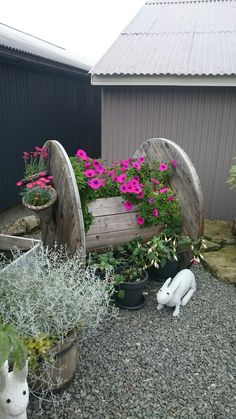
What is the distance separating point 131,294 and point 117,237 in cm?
64

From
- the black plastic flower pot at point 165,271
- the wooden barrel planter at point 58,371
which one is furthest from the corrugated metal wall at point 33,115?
the wooden barrel planter at point 58,371

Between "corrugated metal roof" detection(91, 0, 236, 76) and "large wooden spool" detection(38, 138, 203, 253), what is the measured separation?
1771 mm

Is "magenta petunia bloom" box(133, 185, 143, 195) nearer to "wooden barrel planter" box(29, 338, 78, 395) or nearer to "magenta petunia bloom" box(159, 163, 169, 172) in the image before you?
"magenta petunia bloom" box(159, 163, 169, 172)

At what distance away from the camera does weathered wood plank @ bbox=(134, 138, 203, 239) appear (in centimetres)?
354

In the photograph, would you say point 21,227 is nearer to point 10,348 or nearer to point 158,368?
point 158,368

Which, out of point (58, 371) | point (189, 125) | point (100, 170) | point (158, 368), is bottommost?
point (158, 368)

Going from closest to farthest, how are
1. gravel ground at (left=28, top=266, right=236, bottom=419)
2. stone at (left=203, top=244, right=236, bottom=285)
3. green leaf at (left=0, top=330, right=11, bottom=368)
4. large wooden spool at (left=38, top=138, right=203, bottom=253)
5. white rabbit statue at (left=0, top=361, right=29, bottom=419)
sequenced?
1. green leaf at (left=0, top=330, right=11, bottom=368)
2. white rabbit statue at (left=0, top=361, right=29, bottom=419)
3. gravel ground at (left=28, top=266, right=236, bottom=419)
4. large wooden spool at (left=38, top=138, right=203, bottom=253)
5. stone at (left=203, top=244, right=236, bottom=285)

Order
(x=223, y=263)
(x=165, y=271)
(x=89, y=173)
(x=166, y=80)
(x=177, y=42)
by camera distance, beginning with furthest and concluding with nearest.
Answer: (x=177, y=42) < (x=166, y=80) < (x=223, y=263) < (x=165, y=271) < (x=89, y=173)

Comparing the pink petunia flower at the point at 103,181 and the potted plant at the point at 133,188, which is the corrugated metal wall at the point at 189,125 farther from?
the pink petunia flower at the point at 103,181

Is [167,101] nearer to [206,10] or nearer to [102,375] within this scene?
[206,10]

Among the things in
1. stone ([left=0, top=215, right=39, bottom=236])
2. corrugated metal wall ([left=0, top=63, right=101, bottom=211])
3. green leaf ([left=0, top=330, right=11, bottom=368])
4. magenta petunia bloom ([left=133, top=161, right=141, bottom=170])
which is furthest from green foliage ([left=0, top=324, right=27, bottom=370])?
corrugated metal wall ([left=0, top=63, right=101, bottom=211])

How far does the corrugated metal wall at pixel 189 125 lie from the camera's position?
5.23 m

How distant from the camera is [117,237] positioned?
3.62 meters

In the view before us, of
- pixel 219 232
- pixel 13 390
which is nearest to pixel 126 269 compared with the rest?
pixel 13 390
